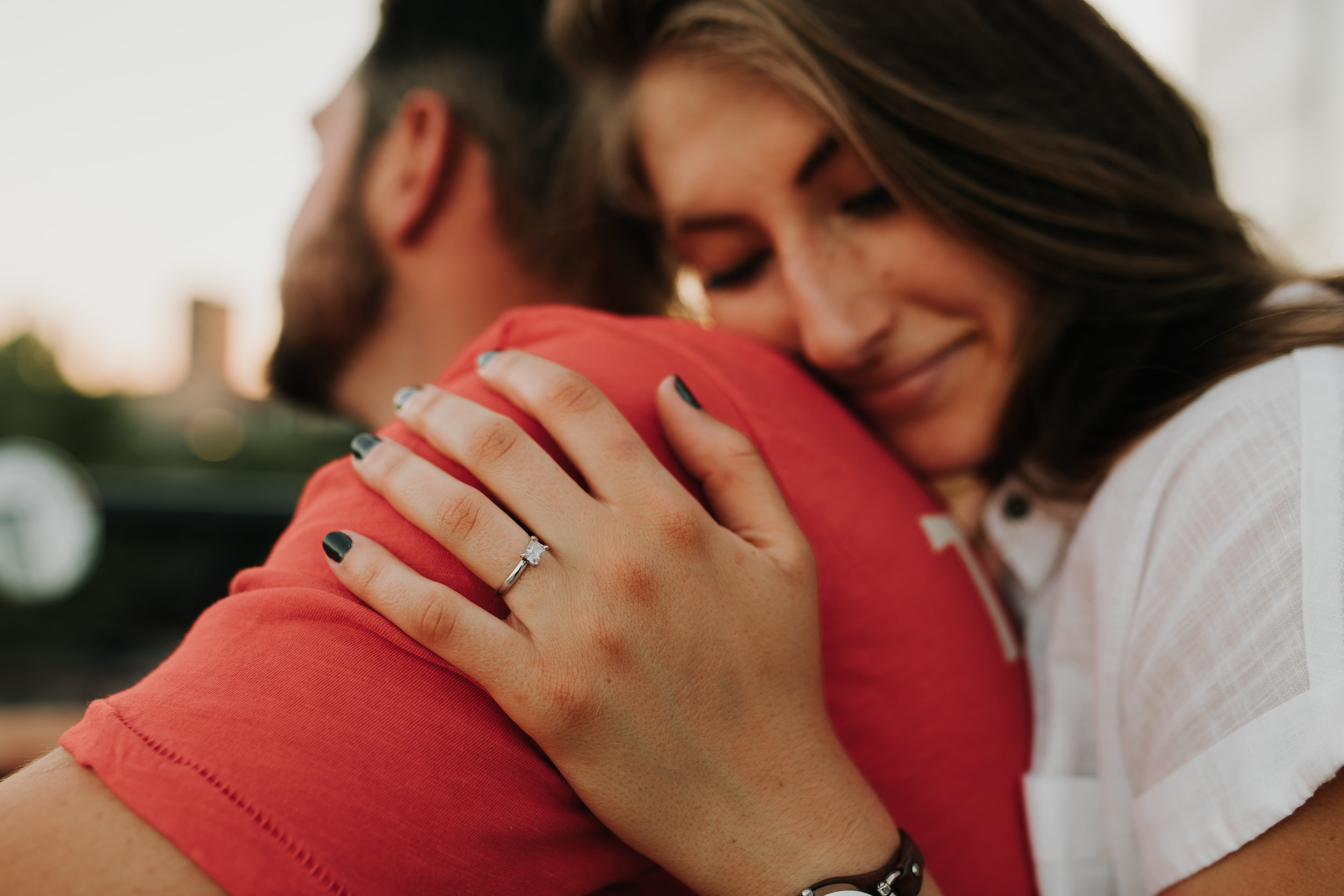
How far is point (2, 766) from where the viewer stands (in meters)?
3.93

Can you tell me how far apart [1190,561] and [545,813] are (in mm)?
762

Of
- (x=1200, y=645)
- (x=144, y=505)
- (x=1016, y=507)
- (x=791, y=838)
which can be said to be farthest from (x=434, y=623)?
(x=144, y=505)

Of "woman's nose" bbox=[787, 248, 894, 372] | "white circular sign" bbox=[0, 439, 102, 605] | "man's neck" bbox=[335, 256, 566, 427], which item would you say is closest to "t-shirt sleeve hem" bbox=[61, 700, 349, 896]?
"woman's nose" bbox=[787, 248, 894, 372]

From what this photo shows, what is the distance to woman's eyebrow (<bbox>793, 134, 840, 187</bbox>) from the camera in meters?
1.27

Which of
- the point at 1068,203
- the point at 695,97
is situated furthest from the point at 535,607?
the point at 1068,203

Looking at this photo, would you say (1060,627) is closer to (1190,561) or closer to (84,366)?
(1190,561)

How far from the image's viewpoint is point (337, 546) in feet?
2.45

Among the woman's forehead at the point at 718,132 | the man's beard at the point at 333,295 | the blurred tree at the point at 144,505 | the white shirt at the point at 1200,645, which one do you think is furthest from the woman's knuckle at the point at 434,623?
the blurred tree at the point at 144,505

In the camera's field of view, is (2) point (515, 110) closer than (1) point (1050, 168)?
No

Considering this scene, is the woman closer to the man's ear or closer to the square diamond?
the square diamond

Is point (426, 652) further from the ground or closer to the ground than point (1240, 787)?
further from the ground

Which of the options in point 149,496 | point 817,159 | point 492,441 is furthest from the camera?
point 149,496

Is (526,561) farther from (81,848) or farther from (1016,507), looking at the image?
(1016,507)

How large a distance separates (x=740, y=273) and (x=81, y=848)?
4.12ft
